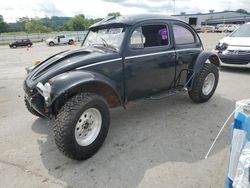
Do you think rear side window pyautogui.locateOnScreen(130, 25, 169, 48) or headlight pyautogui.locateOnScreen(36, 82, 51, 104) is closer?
headlight pyautogui.locateOnScreen(36, 82, 51, 104)

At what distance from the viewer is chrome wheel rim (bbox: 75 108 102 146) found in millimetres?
3396

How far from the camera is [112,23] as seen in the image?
4.38 m

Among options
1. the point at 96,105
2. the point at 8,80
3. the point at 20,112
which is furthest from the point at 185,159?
the point at 8,80

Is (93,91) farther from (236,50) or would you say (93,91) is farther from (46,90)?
(236,50)

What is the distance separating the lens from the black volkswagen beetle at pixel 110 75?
3.28 metres

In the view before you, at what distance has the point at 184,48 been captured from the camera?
5.08 metres

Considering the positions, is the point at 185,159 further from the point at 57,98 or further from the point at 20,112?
the point at 20,112

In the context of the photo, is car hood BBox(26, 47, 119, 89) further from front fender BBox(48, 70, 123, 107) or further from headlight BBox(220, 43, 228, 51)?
headlight BBox(220, 43, 228, 51)

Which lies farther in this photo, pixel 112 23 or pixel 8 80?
pixel 8 80

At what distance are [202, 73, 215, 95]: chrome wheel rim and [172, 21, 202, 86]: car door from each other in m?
0.62

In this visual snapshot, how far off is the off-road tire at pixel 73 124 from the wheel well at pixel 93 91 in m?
0.11

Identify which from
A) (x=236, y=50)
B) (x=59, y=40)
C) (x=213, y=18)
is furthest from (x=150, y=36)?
(x=213, y=18)

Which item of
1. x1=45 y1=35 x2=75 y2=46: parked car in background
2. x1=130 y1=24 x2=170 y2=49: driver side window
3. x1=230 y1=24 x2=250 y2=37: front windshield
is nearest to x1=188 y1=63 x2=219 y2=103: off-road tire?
x1=130 y1=24 x2=170 y2=49: driver side window

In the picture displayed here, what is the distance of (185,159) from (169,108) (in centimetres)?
200
